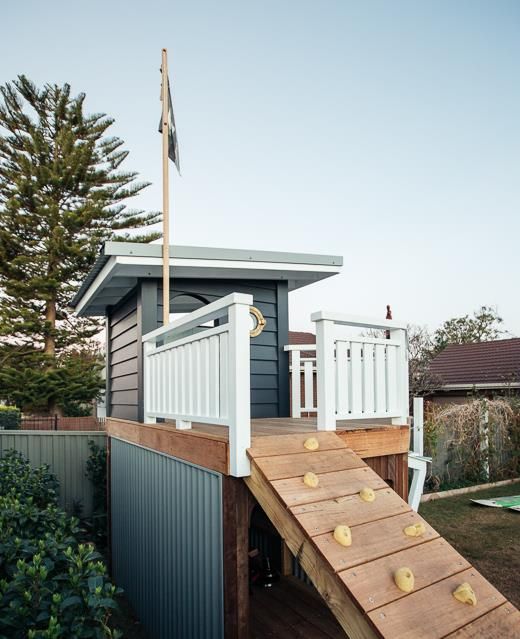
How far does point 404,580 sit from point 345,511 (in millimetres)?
475

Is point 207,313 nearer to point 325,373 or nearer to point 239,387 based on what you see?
point 239,387

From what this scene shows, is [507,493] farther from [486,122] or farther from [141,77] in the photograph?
[141,77]

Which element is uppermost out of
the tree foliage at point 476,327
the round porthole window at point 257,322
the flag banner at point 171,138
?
the flag banner at point 171,138

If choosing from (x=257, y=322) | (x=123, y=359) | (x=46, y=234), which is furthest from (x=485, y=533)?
(x=46, y=234)

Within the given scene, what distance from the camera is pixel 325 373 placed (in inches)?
124

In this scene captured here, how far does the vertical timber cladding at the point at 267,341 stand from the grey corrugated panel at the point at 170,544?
1629mm

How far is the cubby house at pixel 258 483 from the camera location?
215cm

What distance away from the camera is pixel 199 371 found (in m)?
3.24

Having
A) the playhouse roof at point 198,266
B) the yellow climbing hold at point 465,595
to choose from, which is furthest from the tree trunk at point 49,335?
the yellow climbing hold at point 465,595

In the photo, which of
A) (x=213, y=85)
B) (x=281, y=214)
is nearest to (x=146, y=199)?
(x=281, y=214)

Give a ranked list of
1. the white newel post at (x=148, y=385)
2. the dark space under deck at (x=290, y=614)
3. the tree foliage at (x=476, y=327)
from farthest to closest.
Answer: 1. the tree foliage at (x=476, y=327)
2. the white newel post at (x=148, y=385)
3. the dark space under deck at (x=290, y=614)

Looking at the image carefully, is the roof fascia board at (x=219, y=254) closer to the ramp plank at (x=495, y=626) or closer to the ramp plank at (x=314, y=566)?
the ramp plank at (x=314, y=566)

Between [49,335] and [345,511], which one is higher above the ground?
[49,335]

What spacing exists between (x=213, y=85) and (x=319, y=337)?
24.1 ft
